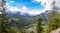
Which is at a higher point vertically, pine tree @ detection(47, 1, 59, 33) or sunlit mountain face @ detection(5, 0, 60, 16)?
sunlit mountain face @ detection(5, 0, 60, 16)

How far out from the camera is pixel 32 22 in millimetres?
1666

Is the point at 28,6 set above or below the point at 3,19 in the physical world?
above

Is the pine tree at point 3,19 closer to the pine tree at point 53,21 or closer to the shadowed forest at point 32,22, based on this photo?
the shadowed forest at point 32,22

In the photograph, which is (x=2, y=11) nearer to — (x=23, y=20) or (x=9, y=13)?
(x=9, y=13)

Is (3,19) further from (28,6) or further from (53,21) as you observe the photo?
(53,21)

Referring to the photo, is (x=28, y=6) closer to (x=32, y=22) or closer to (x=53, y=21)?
(x=32, y=22)

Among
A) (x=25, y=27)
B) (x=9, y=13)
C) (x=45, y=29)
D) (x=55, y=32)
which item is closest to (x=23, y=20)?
(x=25, y=27)

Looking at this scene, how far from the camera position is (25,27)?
1666 millimetres

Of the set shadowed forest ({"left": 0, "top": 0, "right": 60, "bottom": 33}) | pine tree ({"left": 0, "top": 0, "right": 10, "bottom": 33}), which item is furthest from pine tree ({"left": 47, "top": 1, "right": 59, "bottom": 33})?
pine tree ({"left": 0, "top": 0, "right": 10, "bottom": 33})

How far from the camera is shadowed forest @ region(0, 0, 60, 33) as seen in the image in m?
1.65

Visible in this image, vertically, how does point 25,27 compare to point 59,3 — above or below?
below

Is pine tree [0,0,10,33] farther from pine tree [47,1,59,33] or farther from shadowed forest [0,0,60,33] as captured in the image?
pine tree [47,1,59,33]

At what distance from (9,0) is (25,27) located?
1.38 ft

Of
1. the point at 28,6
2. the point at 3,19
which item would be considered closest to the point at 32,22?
the point at 28,6
